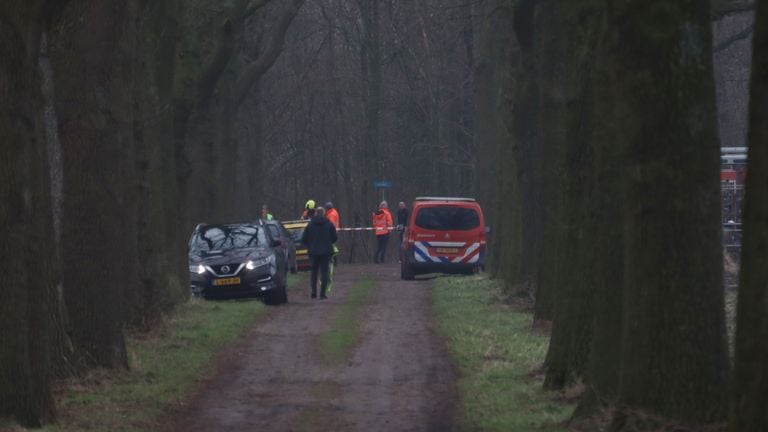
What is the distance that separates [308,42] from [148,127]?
42059mm

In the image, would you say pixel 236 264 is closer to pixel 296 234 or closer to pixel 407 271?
pixel 407 271

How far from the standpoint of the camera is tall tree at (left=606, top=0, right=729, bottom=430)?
9.98m

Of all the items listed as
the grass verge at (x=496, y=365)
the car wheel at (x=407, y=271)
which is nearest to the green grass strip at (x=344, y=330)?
the grass verge at (x=496, y=365)

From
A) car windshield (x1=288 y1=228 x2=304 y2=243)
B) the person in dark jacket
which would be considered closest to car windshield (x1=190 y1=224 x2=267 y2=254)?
the person in dark jacket

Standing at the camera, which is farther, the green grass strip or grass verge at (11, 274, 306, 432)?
the green grass strip

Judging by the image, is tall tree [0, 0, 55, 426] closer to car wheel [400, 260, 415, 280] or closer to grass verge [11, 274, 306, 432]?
grass verge [11, 274, 306, 432]

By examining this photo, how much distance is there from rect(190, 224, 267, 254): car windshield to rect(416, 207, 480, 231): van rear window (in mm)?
8246

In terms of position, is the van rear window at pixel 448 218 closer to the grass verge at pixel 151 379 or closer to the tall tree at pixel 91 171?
the grass verge at pixel 151 379

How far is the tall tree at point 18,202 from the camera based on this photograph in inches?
458

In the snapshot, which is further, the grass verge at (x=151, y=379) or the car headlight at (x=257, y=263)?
the car headlight at (x=257, y=263)

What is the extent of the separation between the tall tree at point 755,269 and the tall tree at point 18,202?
21.3 feet

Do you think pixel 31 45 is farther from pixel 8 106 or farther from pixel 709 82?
pixel 709 82

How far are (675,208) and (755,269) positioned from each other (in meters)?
2.89

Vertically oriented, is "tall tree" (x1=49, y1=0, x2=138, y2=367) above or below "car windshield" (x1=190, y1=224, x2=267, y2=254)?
above
